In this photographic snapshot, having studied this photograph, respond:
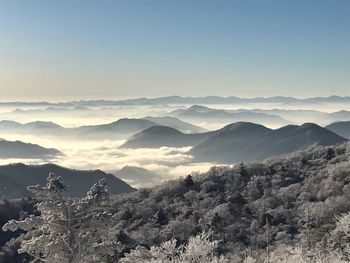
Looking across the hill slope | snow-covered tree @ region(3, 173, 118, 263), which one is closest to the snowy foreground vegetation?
snow-covered tree @ region(3, 173, 118, 263)

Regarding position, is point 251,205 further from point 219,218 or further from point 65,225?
point 65,225

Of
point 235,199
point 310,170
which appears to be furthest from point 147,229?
point 310,170

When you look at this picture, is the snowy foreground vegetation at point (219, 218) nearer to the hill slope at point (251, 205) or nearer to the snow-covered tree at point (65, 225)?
the snow-covered tree at point (65, 225)

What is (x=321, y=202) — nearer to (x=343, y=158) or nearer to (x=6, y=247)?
(x=343, y=158)

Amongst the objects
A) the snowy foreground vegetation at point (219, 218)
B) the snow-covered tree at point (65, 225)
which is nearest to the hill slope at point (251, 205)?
the snowy foreground vegetation at point (219, 218)

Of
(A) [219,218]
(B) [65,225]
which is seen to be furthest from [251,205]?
(B) [65,225]

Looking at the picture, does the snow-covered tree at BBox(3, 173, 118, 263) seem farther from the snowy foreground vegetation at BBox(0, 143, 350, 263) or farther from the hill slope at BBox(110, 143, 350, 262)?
the hill slope at BBox(110, 143, 350, 262)
